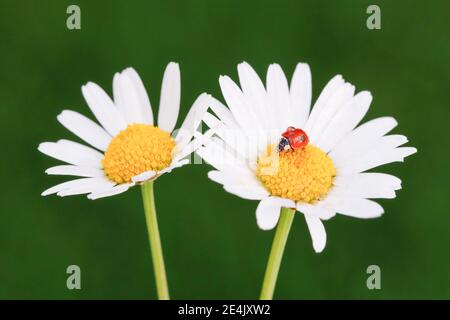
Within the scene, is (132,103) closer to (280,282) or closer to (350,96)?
(350,96)

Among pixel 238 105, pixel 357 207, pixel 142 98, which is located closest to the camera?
pixel 357 207

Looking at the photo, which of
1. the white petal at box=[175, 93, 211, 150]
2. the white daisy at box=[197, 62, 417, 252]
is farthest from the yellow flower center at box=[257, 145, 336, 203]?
the white petal at box=[175, 93, 211, 150]

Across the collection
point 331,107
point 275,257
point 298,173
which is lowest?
point 275,257

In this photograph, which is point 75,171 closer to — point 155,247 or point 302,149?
point 155,247

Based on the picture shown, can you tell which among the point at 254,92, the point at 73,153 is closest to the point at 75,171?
the point at 73,153

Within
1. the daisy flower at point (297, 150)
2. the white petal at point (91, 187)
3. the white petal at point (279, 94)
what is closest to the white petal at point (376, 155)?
the daisy flower at point (297, 150)

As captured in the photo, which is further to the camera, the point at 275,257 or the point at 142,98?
the point at 142,98

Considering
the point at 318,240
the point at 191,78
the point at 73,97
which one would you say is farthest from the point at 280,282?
the point at 318,240
